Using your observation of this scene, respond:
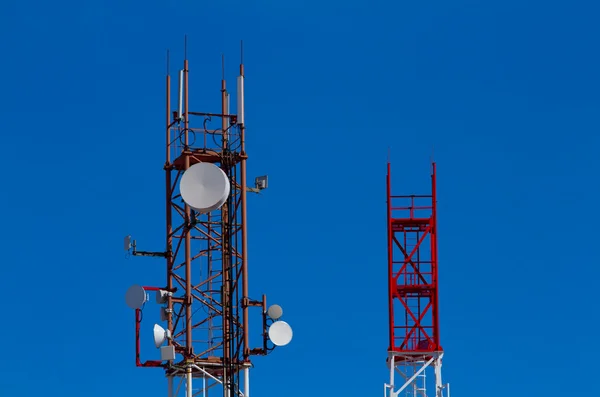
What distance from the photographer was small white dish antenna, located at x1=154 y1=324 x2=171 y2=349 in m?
83.6

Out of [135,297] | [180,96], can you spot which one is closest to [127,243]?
[135,297]

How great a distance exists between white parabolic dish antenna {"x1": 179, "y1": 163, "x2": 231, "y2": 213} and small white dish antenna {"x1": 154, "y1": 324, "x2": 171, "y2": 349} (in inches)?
340

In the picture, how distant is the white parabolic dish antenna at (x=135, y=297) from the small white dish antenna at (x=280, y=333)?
20.4 feet

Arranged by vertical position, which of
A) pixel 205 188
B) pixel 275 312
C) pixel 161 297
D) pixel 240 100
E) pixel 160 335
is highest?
pixel 240 100

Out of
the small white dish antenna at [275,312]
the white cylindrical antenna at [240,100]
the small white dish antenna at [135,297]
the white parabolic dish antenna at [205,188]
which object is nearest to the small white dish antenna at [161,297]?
the small white dish antenna at [135,297]

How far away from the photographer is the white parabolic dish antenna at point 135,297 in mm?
83688

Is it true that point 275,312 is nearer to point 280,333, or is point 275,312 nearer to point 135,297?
point 280,333

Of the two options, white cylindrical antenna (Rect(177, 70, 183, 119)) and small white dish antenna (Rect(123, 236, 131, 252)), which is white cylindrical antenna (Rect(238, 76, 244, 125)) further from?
small white dish antenna (Rect(123, 236, 131, 252))

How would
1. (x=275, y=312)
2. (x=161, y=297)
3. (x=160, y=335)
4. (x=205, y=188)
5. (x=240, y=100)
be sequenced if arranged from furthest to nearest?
1. (x=240, y=100)
2. (x=275, y=312)
3. (x=161, y=297)
4. (x=160, y=335)
5. (x=205, y=188)

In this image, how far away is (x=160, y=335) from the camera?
275 ft

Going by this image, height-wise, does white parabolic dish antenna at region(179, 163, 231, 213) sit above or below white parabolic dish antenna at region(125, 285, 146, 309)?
above

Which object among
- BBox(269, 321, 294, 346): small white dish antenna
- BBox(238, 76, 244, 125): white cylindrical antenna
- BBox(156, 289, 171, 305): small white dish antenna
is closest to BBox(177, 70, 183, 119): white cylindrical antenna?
BBox(238, 76, 244, 125): white cylindrical antenna

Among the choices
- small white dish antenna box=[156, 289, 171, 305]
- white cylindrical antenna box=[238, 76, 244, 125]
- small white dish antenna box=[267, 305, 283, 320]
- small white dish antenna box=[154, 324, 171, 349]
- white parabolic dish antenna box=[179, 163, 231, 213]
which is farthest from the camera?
white cylindrical antenna box=[238, 76, 244, 125]

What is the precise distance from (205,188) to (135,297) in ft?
29.7
